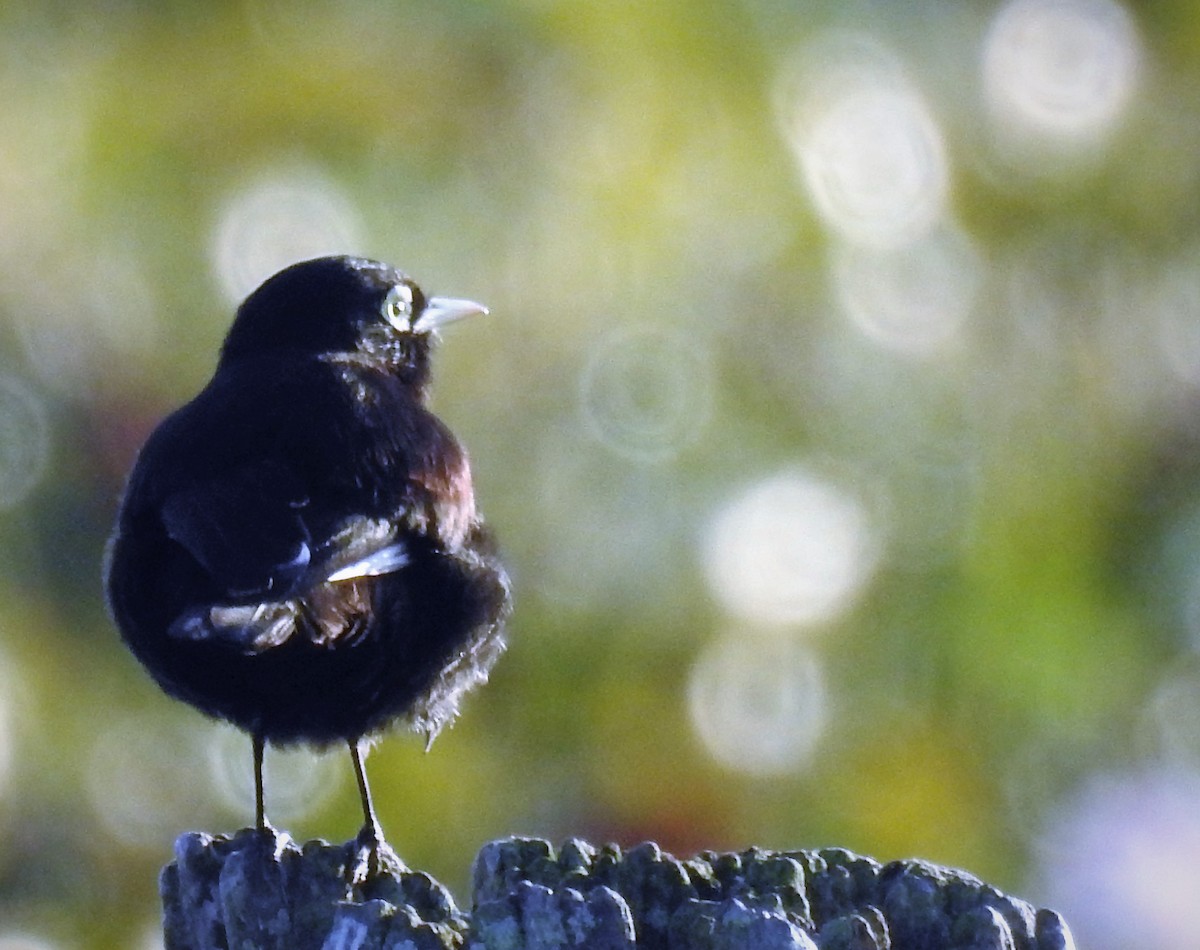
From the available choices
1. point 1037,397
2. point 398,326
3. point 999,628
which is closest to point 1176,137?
point 1037,397

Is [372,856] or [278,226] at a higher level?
[278,226]

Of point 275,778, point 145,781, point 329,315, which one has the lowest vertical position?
point 145,781

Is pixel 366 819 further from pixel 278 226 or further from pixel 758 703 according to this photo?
pixel 278 226

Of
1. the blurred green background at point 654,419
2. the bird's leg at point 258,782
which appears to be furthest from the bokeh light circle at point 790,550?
the bird's leg at point 258,782

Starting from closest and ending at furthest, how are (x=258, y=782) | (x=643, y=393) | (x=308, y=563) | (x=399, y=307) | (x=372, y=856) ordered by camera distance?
(x=308, y=563) < (x=372, y=856) < (x=258, y=782) < (x=399, y=307) < (x=643, y=393)

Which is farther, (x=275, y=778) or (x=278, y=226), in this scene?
(x=278, y=226)

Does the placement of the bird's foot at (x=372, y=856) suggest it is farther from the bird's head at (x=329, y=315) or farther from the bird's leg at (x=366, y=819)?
the bird's head at (x=329, y=315)

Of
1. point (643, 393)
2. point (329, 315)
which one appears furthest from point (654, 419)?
point (329, 315)

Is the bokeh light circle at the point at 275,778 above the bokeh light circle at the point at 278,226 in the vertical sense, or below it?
below
